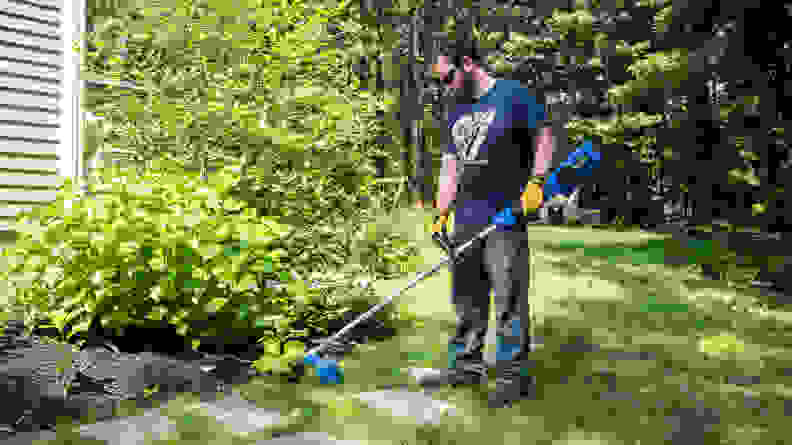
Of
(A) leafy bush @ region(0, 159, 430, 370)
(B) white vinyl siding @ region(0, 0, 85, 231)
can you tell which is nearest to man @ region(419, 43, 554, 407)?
(A) leafy bush @ region(0, 159, 430, 370)

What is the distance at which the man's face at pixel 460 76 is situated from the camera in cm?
432

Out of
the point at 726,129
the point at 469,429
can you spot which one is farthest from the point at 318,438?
the point at 726,129

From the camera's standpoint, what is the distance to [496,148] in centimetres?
419

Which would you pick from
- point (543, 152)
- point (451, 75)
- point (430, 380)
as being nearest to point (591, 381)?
point (430, 380)

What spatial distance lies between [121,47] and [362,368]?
3.15 meters

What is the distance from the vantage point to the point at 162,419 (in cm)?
349

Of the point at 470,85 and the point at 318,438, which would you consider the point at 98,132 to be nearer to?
the point at 470,85

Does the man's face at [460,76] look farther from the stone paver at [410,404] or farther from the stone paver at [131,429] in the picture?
the stone paver at [131,429]

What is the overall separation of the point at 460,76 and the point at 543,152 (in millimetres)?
710

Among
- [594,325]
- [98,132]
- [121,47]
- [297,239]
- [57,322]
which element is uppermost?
[121,47]

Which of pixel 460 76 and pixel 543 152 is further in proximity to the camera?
pixel 460 76

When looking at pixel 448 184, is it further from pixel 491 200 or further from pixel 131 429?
pixel 131 429

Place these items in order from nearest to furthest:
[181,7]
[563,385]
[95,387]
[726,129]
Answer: [95,387]
[563,385]
[181,7]
[726,129]

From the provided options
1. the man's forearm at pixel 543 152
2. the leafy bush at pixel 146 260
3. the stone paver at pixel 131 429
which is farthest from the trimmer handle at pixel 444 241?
the stone paver at pixel 131 429
